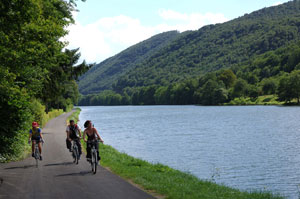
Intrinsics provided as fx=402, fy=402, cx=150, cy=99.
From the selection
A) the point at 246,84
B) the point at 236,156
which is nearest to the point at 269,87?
the point at 246,84

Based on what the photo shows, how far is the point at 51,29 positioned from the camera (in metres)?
15.8

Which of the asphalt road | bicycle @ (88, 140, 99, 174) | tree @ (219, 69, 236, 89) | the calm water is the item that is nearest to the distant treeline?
tree @ (219, 69, 236, 89)

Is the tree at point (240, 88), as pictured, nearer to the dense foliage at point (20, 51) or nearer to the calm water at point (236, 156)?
the calm water at point (236, 156)

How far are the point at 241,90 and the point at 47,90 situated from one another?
367ft

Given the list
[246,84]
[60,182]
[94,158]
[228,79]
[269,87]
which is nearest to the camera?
[60,182]

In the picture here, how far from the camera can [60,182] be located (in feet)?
40.9

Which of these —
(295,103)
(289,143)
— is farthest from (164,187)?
(295,103)

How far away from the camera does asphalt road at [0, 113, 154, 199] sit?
10531 millimetres

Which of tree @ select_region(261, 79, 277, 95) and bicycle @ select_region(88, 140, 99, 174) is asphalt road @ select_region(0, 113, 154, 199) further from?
tree @ select_region(261, 79, 277, 95)

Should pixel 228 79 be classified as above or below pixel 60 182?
above

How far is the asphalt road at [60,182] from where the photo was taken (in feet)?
34.6

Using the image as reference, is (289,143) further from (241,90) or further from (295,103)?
(241,90)

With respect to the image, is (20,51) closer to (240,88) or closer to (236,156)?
(236,156)

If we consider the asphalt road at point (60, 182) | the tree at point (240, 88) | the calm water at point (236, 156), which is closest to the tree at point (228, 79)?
the tree at point (240, 88)
